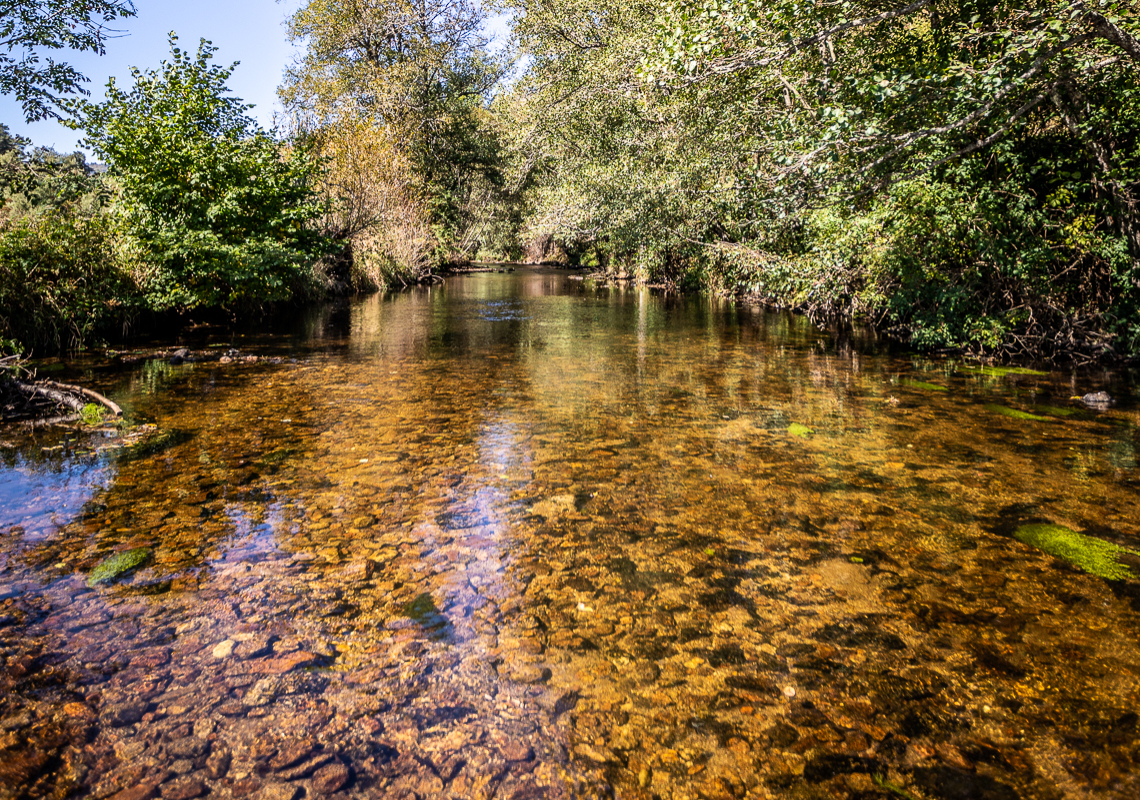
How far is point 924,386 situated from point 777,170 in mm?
4425

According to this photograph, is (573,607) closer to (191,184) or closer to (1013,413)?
(1013,413)

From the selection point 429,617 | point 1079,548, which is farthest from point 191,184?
point 1079,548

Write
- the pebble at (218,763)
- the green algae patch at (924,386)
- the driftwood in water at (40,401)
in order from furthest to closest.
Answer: the green algae patch at (924,386) < the driftwood in water at (40,401) < the pebble at (218,763)

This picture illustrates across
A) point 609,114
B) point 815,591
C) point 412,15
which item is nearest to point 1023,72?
point 815,591

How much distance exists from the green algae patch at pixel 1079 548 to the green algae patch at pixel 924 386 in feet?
18.8

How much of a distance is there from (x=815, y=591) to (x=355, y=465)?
14.9 feet

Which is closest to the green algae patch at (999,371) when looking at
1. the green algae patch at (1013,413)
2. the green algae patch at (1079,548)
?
the green algae patch at (1013,413)

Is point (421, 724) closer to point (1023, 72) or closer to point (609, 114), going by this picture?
point (1023, 72)

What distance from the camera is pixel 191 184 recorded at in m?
14.9

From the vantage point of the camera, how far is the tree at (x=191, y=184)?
14.4 meters

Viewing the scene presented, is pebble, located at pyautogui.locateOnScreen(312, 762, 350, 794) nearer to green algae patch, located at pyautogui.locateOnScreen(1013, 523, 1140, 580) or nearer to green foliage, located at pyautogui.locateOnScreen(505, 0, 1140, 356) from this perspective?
green algae patch, located at pyautogui.locateOnScreen(1013, 523, 1140, 580)

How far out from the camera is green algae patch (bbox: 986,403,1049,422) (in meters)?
8.70

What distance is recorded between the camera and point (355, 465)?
6809 mm

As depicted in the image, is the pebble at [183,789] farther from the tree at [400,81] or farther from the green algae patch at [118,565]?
the tree at [400,81]
